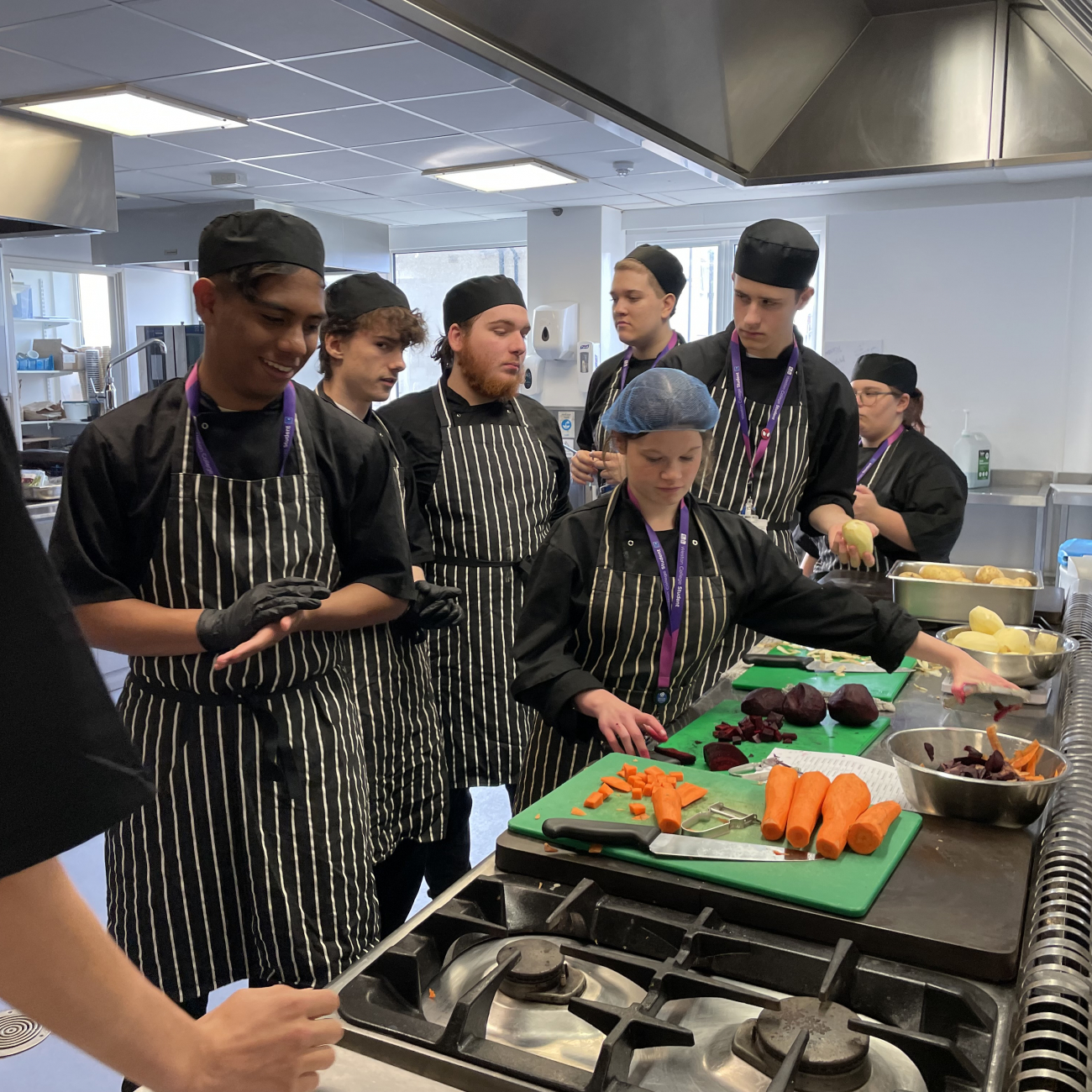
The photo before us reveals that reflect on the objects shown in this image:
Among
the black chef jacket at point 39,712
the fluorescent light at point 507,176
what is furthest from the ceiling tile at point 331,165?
the black chef jacket at point 39,712

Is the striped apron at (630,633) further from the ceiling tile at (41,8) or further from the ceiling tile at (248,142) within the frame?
the ceiling tile at (248,142)

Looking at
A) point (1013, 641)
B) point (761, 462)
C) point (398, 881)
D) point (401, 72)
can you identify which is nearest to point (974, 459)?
point (401, 72)

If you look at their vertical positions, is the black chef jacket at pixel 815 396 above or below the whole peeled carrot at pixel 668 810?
above

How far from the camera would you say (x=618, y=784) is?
1354 mm

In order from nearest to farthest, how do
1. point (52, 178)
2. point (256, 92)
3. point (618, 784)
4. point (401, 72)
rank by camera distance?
point (618, 784), point (52, 178), point (401, 72), point (256, 92)

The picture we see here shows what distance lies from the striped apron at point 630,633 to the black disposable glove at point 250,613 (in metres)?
0.54

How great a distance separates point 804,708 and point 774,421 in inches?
42.3

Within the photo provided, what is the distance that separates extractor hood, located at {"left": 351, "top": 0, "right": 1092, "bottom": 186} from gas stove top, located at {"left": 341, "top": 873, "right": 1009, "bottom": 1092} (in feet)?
2.89

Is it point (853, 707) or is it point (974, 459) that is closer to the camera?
point (853, 707)

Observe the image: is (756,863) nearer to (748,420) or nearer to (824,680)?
(824,680)

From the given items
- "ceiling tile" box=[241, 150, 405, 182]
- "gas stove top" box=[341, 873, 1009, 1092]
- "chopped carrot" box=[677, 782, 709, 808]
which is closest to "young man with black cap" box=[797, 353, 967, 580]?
"chopped carrot" box=[677, 782, 709, 808]

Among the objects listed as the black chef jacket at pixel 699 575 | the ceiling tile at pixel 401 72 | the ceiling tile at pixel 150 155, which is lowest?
the black chef jacket at pixel 699 575

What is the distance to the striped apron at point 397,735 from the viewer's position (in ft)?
A: 7.68

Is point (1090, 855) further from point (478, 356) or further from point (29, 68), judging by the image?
point (29, 68)
